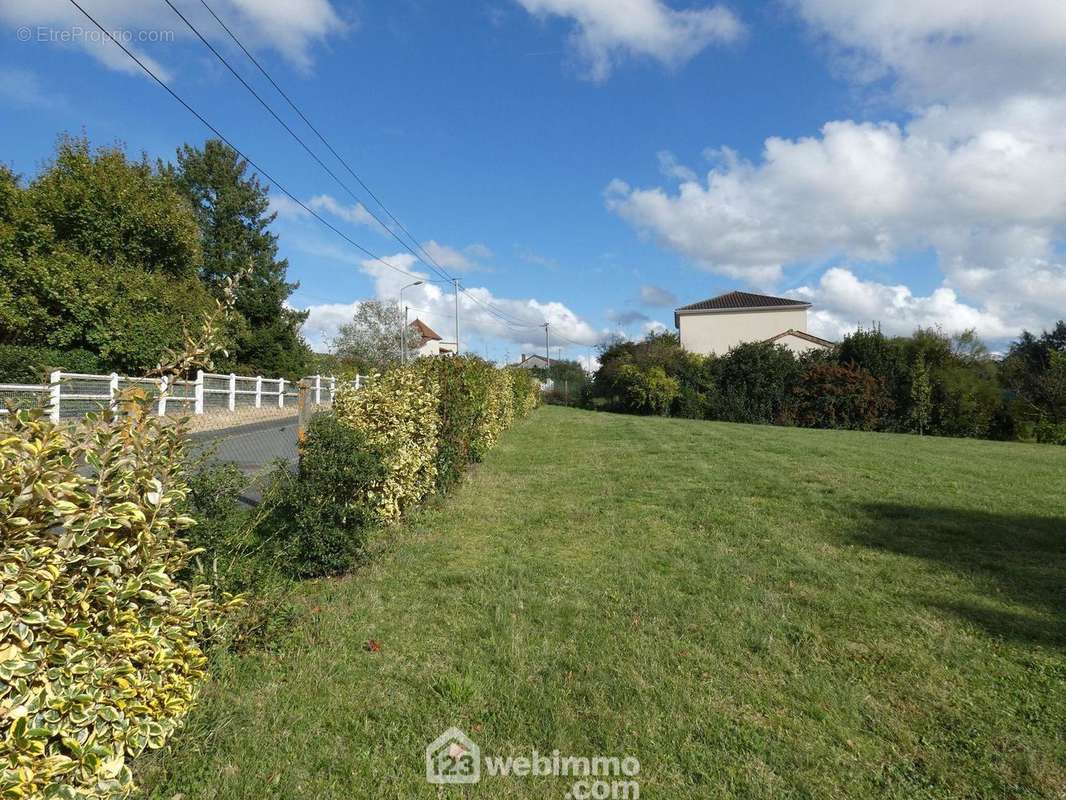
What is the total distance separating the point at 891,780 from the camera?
7.63 feet

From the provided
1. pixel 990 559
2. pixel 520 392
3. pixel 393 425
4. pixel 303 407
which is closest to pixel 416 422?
pixel 393 425

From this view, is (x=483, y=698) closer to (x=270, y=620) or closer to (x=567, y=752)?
(x=567, y=752)

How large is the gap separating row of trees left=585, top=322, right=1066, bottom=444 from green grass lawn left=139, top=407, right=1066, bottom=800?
1841 cm

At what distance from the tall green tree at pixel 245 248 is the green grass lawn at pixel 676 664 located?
99.6 ft

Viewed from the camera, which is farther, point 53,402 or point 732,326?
point 732,326

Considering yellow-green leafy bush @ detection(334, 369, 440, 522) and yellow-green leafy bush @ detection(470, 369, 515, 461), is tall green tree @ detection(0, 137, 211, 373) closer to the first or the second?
yellow-green leafy bush @ detection(470, 369, 515, 461)

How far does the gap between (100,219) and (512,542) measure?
2155 cm

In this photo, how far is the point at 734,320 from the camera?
44.3 m

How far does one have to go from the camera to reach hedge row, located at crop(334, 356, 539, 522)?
17.3ft

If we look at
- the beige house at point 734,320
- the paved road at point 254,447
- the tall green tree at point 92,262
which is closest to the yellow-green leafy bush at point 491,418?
the paved road at point 254,447

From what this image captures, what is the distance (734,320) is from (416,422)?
42399 millimetres

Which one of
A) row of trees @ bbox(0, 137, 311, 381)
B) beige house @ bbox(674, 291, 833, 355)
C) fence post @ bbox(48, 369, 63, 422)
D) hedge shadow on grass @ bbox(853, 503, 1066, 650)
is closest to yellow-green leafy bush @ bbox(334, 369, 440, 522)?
fence post @ bbox(48, 369, 63, 422)

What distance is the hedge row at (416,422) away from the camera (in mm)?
5285

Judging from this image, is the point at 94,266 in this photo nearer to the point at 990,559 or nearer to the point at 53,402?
the point at 53,402
